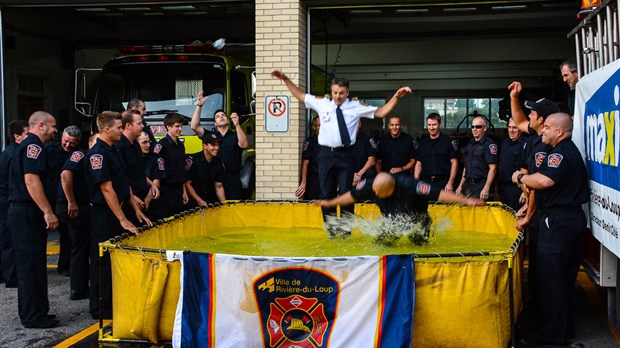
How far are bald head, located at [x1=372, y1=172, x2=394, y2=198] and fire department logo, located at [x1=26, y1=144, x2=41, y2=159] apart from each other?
10.4ft

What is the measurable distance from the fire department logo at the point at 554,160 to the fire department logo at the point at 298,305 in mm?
1989

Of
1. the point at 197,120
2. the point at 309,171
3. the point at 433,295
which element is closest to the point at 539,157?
the point at 433,295

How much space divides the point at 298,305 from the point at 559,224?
2224 millimetres

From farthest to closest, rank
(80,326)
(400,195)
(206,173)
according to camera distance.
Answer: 1. (206,173)
2. (400,195)
3. (80,326)

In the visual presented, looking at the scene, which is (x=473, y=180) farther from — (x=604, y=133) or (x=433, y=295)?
(x=433, y=295)

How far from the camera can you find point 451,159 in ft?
31.5

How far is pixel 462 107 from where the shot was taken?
20797 mm

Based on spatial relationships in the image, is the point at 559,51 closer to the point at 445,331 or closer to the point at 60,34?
the point at 60,34

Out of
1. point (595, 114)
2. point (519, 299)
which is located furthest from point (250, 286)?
point (595, 114)

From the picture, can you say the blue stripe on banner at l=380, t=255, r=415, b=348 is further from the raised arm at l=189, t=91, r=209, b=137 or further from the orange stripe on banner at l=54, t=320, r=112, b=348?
the raised arm at l=189, t=91, r=209, b=137

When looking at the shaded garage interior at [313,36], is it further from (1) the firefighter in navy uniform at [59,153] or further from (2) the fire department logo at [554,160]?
(2) the fire department logo at [554,160]

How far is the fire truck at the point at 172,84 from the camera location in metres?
10.1

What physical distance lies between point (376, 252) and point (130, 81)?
5.60 metres

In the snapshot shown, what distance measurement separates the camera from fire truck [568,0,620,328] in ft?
15.3
